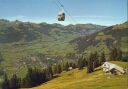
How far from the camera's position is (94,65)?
166 m

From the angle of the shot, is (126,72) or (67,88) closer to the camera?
(67,88)

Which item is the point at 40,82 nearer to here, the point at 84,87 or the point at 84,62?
the point at 84,62

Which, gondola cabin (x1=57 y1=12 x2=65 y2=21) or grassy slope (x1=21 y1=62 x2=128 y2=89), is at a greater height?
gondola cabin (x1=57 y1=12 x2=65 y2=21)

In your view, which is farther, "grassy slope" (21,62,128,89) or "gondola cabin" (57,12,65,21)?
"grassy slope" (21,62,128,89)

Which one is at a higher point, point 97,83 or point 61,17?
point 61,17

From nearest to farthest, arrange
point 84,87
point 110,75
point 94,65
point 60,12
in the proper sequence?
1. point 60,12
2. point 84,87
3. point 110,75
4. point 94,65

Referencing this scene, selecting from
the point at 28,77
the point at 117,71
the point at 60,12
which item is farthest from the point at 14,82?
the point at 60,12

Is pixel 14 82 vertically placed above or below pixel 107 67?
below

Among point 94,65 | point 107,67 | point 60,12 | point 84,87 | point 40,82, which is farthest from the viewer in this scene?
point 40,82

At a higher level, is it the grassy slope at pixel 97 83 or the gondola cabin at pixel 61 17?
the gondola cabin at pixel 61 17

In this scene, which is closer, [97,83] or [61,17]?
[61,17]

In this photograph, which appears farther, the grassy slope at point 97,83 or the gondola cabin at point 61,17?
the grassy slope at point 97,83

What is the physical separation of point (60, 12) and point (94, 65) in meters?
143

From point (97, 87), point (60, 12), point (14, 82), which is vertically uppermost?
point (60, 12)
